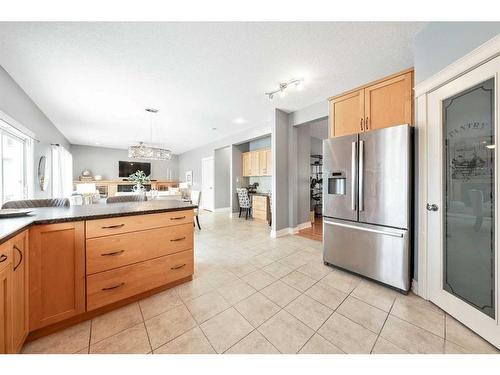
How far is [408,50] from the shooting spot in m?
2.02

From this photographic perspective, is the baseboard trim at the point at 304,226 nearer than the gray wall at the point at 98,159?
Yes

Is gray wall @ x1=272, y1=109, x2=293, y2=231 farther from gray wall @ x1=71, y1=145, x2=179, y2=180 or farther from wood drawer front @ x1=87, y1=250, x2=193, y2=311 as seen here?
gray wall @ x1=71, y1=145, x2=179, y2=180

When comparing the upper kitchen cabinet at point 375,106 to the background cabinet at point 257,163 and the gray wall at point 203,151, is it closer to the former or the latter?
the gray wall at point 203,151

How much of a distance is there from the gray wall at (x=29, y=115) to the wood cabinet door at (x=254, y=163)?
4.69m

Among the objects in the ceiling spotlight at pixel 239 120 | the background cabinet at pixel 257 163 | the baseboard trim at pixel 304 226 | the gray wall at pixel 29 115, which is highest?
the ceiling spotlight at pixel 239 120

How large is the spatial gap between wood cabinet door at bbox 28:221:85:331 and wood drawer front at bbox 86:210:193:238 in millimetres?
78

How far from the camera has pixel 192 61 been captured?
2.19 m

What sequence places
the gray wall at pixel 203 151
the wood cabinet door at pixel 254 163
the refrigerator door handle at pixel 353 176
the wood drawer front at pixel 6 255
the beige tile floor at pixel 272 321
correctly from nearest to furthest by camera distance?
the wood drawer front at pixel 6 255 → the beige tile floor at pixel 272 321 → the refrigerator door handle at pixel 353 176 → the gray wall at pixel 203 151 → the wood cabinet door at pixel 254 163

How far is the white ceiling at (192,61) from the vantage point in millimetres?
1733

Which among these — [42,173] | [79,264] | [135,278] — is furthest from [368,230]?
[42,173]

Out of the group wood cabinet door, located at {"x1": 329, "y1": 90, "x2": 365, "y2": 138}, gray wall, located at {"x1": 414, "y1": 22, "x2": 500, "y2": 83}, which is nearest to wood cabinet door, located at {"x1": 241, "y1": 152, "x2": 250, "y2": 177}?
wood cabinet door, located at {"x1": 329, "y1": 90, "x2": 365, "y2": 138}

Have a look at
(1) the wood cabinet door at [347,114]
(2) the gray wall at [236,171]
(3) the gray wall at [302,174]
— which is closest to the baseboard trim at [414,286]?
(1) the wood cabinet door at [347,114]

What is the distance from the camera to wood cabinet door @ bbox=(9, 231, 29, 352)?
3.54 ft
